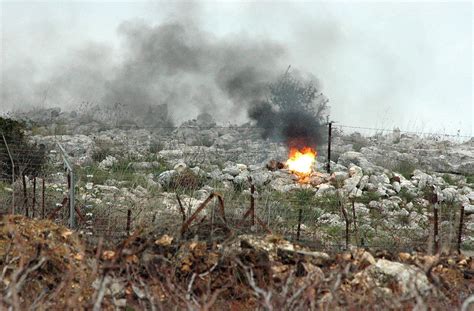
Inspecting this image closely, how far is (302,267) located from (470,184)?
50.2 ft

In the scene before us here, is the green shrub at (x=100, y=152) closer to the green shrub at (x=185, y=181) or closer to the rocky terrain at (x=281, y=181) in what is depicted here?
the rocky terrain at (x=281, y=181)

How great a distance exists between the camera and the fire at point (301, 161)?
23.3 metres

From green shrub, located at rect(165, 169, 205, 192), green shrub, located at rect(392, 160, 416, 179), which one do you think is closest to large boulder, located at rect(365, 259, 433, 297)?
green shrub, located at rect(165, 169, 205, 192)

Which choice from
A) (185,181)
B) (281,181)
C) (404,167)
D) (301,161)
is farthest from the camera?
(404,167)

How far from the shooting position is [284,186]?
818 inches

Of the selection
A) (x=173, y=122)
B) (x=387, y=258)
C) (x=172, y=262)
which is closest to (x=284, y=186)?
(x=387, y=258)

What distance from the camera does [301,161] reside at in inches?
960

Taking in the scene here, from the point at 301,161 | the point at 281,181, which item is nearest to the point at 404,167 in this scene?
the point at 301,161

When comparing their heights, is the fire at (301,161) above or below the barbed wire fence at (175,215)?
above

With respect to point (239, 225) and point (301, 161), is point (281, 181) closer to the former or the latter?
point (301, 161)

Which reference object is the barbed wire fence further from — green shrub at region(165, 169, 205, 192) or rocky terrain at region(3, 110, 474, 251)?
green shrub at region(165, 169, 205, 192)

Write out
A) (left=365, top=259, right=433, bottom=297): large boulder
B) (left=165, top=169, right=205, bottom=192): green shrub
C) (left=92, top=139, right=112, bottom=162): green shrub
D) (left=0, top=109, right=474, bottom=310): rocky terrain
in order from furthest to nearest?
(left=92, top=139, right=112, bottom=162): green shrub < (left=165, top=169, right=205, bottom=192): green shrub < (left=365, top=259, right=433, bottom=297): large boulder < (left=0, top=109, right=474, bottom=310): rocky terrain

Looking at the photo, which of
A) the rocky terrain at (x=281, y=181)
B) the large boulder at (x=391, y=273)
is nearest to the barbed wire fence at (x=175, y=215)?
the rocky terrain at (x=281, y=181)

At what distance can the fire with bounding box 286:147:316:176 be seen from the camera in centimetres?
2325
